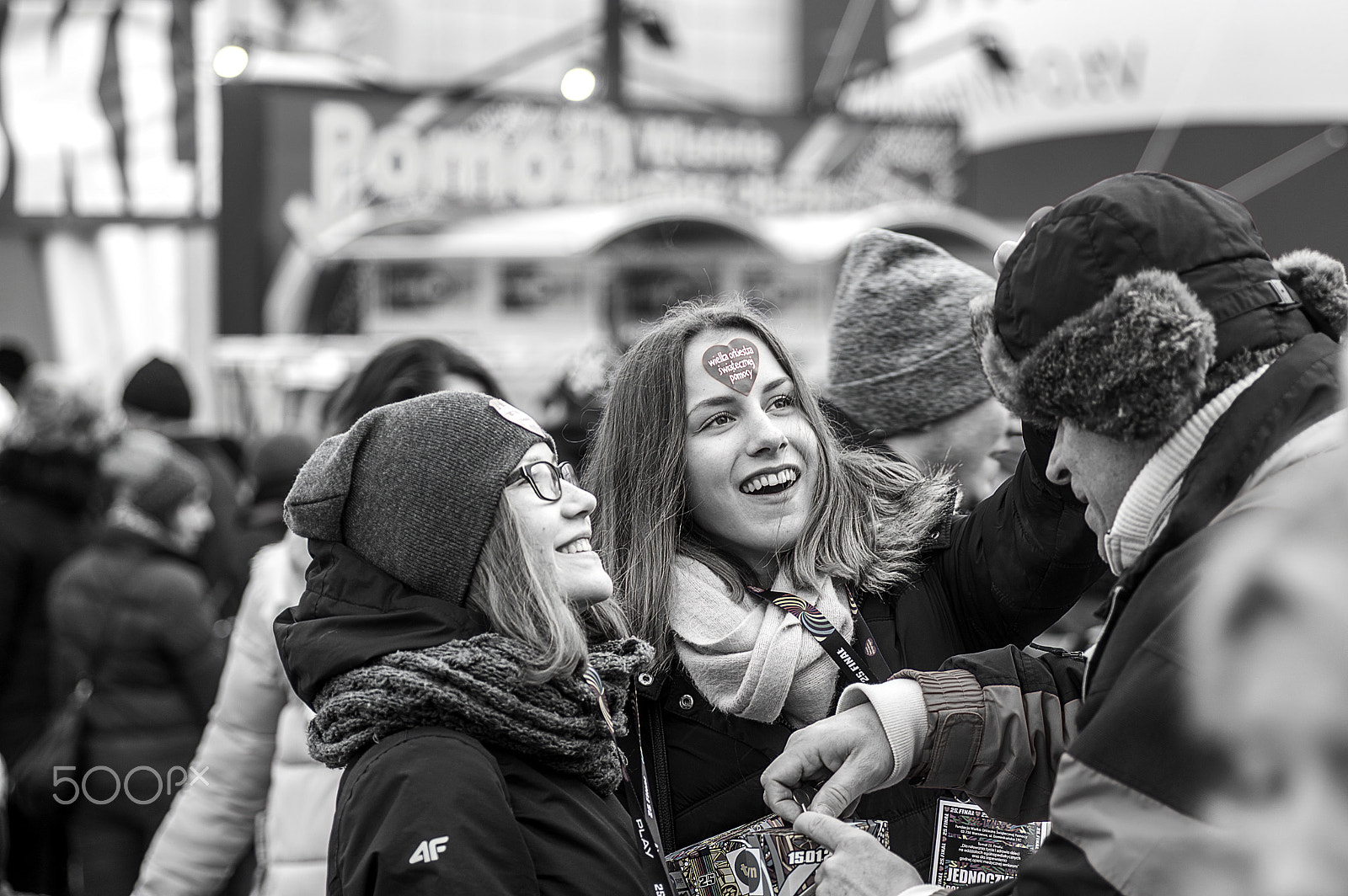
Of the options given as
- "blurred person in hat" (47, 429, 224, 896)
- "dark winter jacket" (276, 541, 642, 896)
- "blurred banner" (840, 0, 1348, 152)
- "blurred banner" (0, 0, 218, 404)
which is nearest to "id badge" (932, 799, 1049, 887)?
"dark winter jacket" (276, 541, 642, 896)

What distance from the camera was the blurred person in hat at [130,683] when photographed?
156 inches

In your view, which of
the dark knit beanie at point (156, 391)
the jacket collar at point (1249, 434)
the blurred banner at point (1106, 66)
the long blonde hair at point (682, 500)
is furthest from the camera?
the blurred banner at point (1106, 66)

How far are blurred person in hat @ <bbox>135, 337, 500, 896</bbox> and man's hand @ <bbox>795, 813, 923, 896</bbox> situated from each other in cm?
137

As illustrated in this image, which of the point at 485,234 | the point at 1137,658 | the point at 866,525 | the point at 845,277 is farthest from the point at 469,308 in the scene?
the point at 1137,658

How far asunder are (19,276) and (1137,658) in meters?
16.2

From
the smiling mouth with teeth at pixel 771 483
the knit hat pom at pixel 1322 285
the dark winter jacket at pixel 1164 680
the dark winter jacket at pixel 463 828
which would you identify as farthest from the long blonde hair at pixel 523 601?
the knit hat pom at pixel 1322 285

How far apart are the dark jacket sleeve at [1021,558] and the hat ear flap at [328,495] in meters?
1.04

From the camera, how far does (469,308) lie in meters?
11.0

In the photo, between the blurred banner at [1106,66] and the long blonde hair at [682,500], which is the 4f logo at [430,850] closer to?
the long blonde hair at [682,500]

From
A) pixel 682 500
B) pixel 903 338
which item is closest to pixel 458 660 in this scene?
pixel 682 500

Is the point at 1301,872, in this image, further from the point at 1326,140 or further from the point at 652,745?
the point at 1326,140

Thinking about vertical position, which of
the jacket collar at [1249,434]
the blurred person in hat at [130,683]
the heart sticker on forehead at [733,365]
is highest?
the jacket collar at [1249,434]

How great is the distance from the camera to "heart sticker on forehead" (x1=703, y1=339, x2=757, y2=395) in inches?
94.7

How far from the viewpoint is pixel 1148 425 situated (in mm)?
1431
